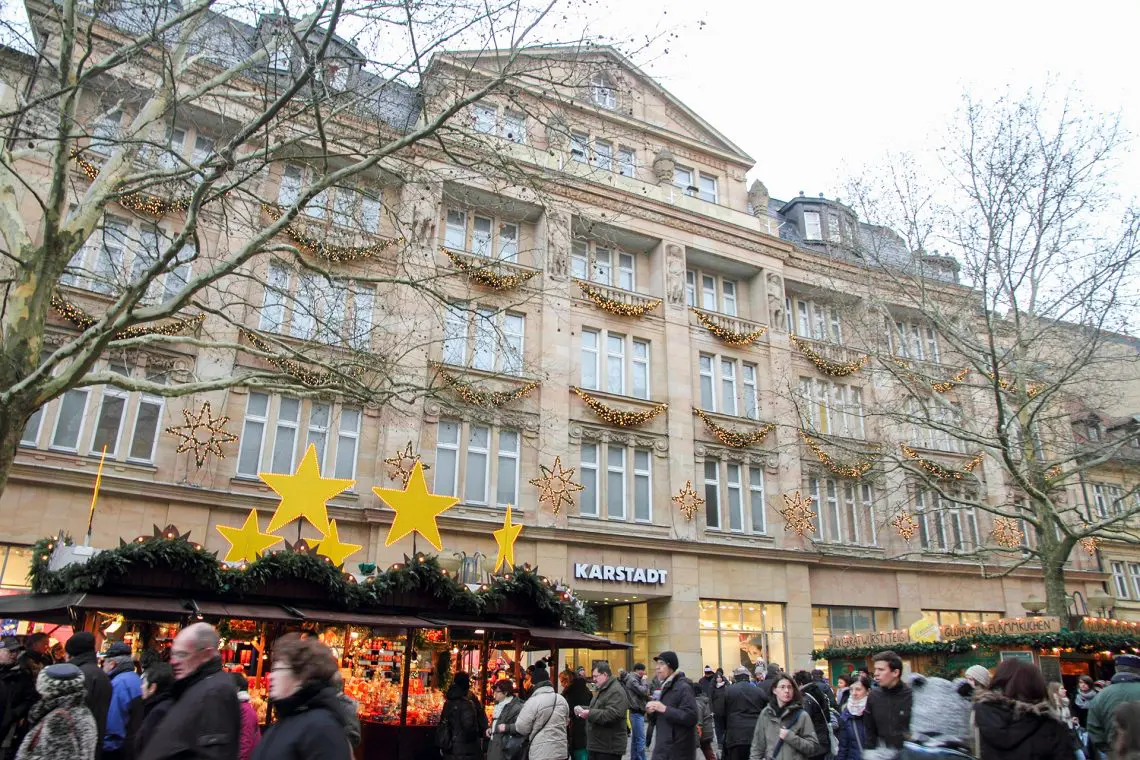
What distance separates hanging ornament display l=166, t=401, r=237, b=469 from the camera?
18.6 m

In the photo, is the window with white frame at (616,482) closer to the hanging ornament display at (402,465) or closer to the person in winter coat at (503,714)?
the hanging ornament display at (402,465)

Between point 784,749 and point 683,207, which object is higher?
point 683,207

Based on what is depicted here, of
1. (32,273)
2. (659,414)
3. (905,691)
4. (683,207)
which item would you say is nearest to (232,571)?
(32,273)

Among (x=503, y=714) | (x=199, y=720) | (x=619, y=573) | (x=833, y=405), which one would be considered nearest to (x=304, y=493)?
(x=503, y=714)

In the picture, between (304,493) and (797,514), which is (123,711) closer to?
(304,493)

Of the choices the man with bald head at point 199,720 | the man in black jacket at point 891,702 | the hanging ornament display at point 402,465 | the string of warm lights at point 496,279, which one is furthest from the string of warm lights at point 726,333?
the man with bald head at point 199,720

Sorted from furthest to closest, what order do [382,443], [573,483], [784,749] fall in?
[573,483] < [382,443] < [784,749]

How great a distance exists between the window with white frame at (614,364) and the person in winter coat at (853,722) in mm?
15530

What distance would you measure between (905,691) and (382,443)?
634 inches

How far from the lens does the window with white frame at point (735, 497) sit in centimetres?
2503

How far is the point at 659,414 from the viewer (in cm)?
2502

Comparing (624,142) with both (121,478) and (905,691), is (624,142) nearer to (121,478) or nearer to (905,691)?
(121,478)

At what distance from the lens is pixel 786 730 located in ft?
25.9

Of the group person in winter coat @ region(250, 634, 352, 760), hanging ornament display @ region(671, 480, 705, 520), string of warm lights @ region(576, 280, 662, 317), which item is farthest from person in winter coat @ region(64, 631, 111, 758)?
string of warm lights @ region(576, 280, 662, 317)
